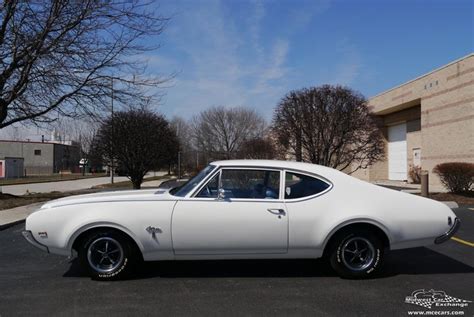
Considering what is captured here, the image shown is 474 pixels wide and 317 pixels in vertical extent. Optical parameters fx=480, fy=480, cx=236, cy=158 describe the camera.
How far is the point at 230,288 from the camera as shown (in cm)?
550

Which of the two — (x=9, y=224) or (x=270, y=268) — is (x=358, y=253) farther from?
(x=9, y=224)

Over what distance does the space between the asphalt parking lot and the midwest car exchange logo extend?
0.08m

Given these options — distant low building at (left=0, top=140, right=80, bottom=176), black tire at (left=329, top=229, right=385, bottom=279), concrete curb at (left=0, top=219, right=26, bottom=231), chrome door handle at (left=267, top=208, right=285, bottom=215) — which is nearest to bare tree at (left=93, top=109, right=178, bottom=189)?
concrete curb at (left=0, top=219, right=26, bottom=231)

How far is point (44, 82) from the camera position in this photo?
16.1 metres

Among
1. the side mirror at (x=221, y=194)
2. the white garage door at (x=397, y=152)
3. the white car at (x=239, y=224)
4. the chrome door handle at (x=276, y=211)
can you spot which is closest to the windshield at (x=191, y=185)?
the white car at (x=239, y=224)

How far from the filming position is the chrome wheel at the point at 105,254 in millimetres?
5703

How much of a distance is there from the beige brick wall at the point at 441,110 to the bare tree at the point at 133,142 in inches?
655

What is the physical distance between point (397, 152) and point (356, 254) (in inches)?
1348

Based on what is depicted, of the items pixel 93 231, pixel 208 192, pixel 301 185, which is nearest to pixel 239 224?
pixel 208 192

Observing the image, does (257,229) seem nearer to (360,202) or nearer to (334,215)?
(334,215)

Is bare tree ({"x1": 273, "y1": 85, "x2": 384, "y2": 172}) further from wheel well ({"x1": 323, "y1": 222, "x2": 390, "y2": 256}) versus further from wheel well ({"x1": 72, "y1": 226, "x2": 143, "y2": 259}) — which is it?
wheel well ({"x1": 72, "y1": 226, "x2": 143, "y2": 259})

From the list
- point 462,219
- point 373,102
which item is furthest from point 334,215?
point 373,102

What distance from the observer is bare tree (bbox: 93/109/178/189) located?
79.6 feet

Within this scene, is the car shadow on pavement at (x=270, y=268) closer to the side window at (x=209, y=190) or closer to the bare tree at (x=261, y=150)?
the side window at (x=209, y=190)
